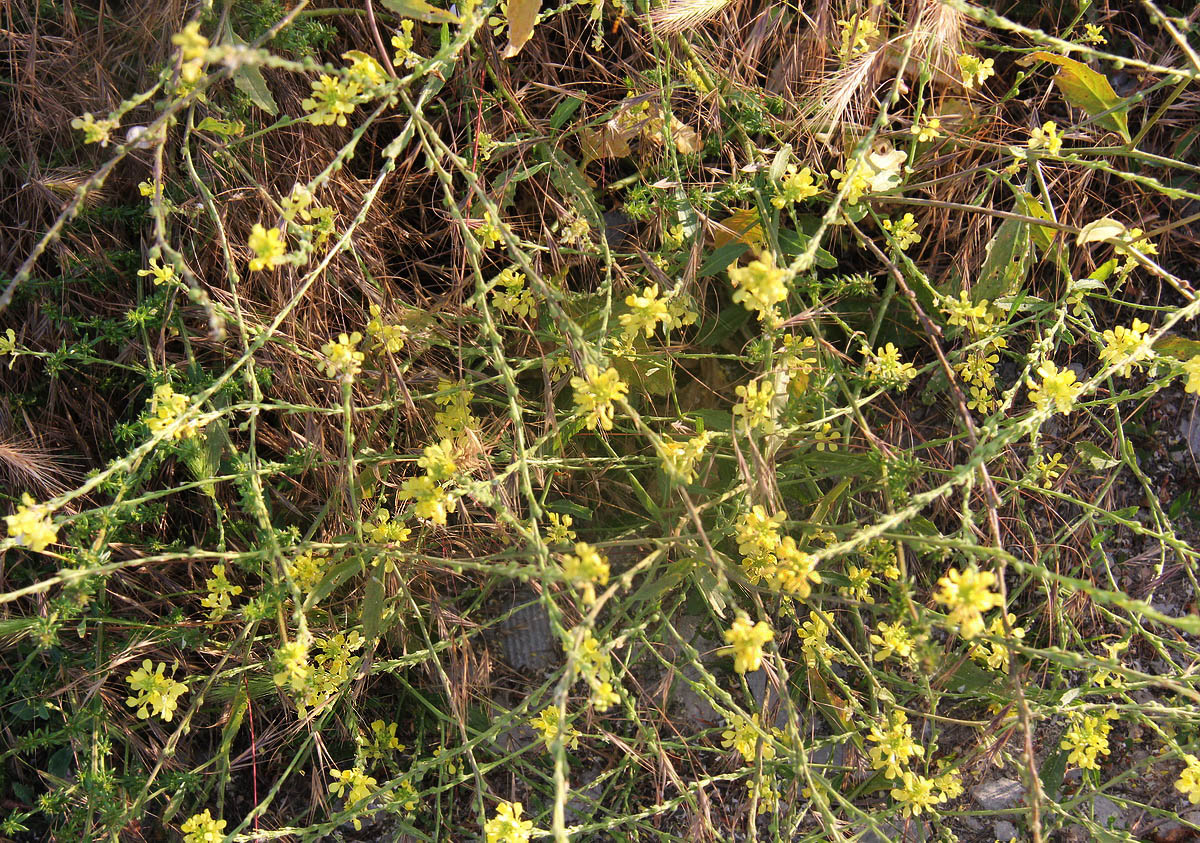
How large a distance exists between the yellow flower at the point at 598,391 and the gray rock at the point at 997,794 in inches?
59.2

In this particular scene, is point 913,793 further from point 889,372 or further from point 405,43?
point 405,43

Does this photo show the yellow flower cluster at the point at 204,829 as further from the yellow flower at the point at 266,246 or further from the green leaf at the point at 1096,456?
the green leaf at the point at 1096,456

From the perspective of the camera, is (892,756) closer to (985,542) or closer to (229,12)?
(985,542)

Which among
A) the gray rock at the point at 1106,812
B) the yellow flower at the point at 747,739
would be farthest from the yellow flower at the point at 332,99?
the gray rock at the point at 1106,812

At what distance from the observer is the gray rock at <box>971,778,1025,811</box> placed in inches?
79.3

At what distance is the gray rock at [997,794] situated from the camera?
6.61 feet

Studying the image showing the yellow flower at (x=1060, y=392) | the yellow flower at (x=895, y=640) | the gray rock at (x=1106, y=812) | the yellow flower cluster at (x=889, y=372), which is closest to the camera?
the yellow flower at (x=1060, y=392)

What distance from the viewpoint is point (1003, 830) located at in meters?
2.02

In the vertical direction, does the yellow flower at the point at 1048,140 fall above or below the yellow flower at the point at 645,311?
above

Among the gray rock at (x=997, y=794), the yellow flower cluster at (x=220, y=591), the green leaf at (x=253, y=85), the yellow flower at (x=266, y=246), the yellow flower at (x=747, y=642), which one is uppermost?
the green leaf at (x=253, y=85)

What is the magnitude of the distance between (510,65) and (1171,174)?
1.71m

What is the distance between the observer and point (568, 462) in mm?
1647

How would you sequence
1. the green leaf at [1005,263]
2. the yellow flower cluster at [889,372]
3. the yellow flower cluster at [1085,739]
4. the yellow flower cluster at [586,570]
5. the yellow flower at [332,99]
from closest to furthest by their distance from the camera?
the yellow flower cluster at [586,570], the yellow flower at [332,99], the yellow flower cluster at [889,372], the yellow flower cluster at [1085,739], the green leaf at [1005,263]

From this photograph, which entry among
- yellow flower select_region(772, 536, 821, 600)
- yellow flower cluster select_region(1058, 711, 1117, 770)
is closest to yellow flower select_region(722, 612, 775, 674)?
yellow flower select_region(772, 536, 821, 600)
